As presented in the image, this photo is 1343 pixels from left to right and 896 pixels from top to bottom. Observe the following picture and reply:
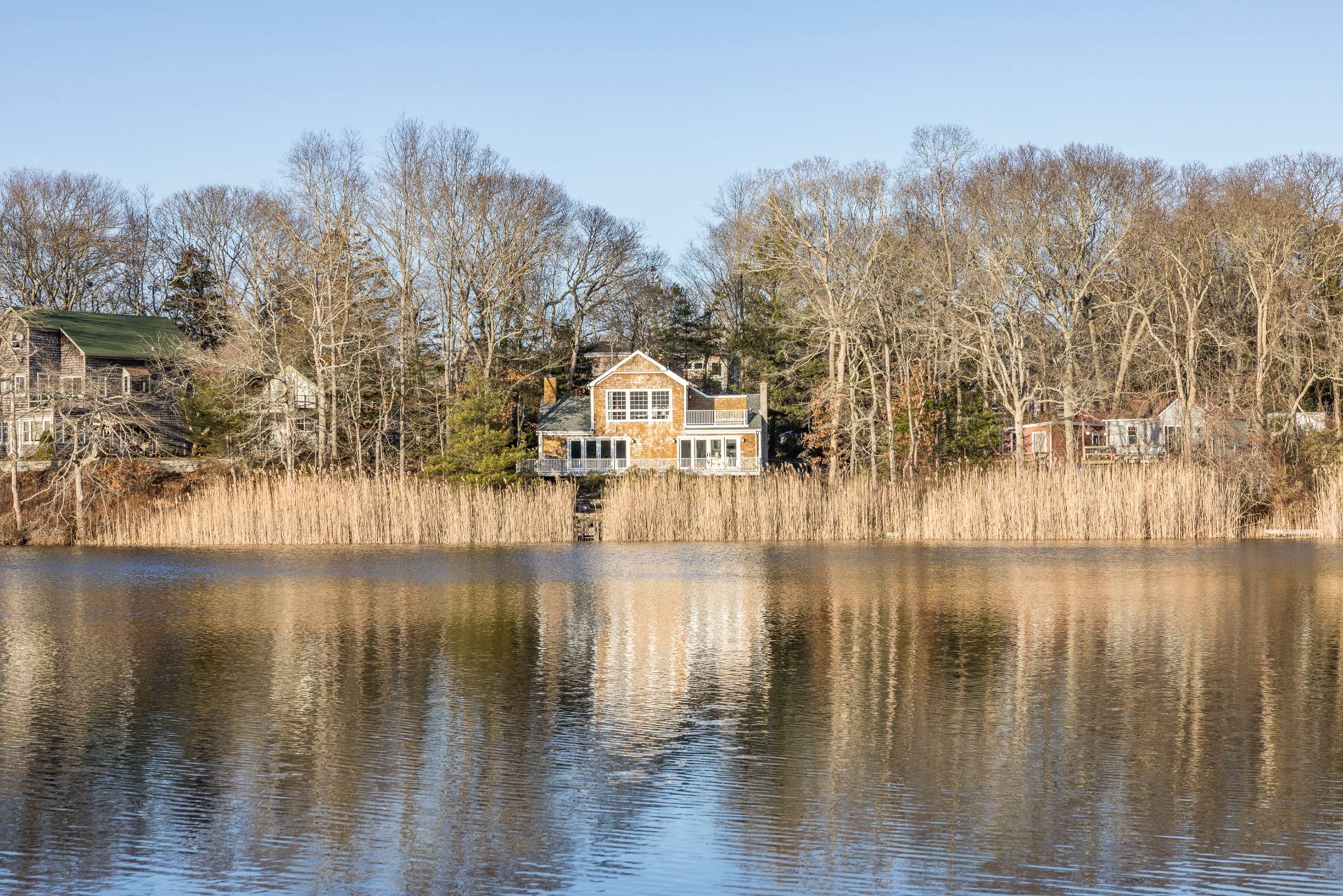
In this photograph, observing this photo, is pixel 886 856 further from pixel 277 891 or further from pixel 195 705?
pixel 195 705

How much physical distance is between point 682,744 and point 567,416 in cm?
4609

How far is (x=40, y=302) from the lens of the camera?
6269cm

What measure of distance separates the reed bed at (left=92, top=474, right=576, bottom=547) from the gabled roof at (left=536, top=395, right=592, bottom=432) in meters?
22.6

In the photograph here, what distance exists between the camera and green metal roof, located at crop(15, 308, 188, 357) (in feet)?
182

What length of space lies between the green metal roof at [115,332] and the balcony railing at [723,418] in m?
20.8

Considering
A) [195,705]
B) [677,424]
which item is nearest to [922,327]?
[677,424]

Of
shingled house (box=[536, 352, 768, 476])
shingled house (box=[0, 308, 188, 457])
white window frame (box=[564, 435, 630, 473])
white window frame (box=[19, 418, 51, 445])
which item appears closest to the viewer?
shingled house (box=[0, 308, 188, 457])

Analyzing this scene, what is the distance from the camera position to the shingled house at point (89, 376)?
3550 centimetres

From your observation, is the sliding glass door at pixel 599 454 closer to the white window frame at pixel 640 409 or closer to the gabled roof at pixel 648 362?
the white window frame at pixel 640 409

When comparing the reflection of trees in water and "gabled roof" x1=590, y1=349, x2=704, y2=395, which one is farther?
"gabled roof" x1=590, y1=349, x2=704, y2=395

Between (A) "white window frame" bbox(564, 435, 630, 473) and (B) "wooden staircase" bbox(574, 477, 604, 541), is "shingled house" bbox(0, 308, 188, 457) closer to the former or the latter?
(B) "wooden staircase" bbox(574, 477, 604, 541)

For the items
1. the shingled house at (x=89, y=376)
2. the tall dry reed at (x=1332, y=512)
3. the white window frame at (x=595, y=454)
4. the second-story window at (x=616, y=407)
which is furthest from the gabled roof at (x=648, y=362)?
the tall dry reed at (x=1332, y=512)

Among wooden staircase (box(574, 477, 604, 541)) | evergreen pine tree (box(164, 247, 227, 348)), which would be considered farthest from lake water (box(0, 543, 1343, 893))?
evergreen pine tree (box(164, 247, 227, 348))

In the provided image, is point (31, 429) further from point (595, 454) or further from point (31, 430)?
point (595, 454)
